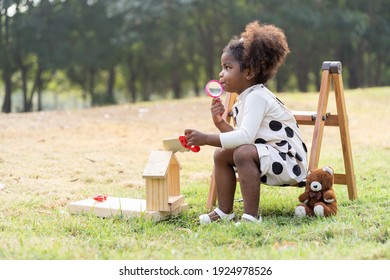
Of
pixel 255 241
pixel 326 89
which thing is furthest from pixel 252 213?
pixel 326 89

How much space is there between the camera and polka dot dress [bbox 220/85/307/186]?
3817 millimetres

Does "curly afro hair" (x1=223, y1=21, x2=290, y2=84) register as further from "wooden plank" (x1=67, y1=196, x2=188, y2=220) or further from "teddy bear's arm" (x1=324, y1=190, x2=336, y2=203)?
"wooden plank" (x1=67, y1=196, x2=188, y2=220)

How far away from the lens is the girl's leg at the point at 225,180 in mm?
3973

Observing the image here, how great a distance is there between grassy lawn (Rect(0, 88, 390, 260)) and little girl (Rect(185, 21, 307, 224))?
0.84ft

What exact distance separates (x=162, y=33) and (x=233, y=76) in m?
24.6

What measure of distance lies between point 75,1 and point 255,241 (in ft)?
82.5

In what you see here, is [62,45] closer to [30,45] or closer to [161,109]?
[30,45]

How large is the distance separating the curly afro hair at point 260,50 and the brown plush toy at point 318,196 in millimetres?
767

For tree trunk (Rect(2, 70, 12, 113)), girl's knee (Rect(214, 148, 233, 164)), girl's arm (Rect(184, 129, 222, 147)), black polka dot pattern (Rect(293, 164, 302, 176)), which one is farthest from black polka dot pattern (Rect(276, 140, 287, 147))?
tree trunk (Rect(2, 70, 12, 113))

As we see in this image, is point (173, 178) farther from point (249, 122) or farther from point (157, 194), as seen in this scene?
point (249, 122)

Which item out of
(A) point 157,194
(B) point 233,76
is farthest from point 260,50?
(A) point 157,194

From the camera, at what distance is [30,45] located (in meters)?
25.5

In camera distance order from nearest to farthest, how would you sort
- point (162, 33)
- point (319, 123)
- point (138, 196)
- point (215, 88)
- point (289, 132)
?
point (215, 88)
point (289, 132)
point (319, 123)
point (138, 196)
point (162, 33)

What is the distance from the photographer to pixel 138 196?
4.94 meters
